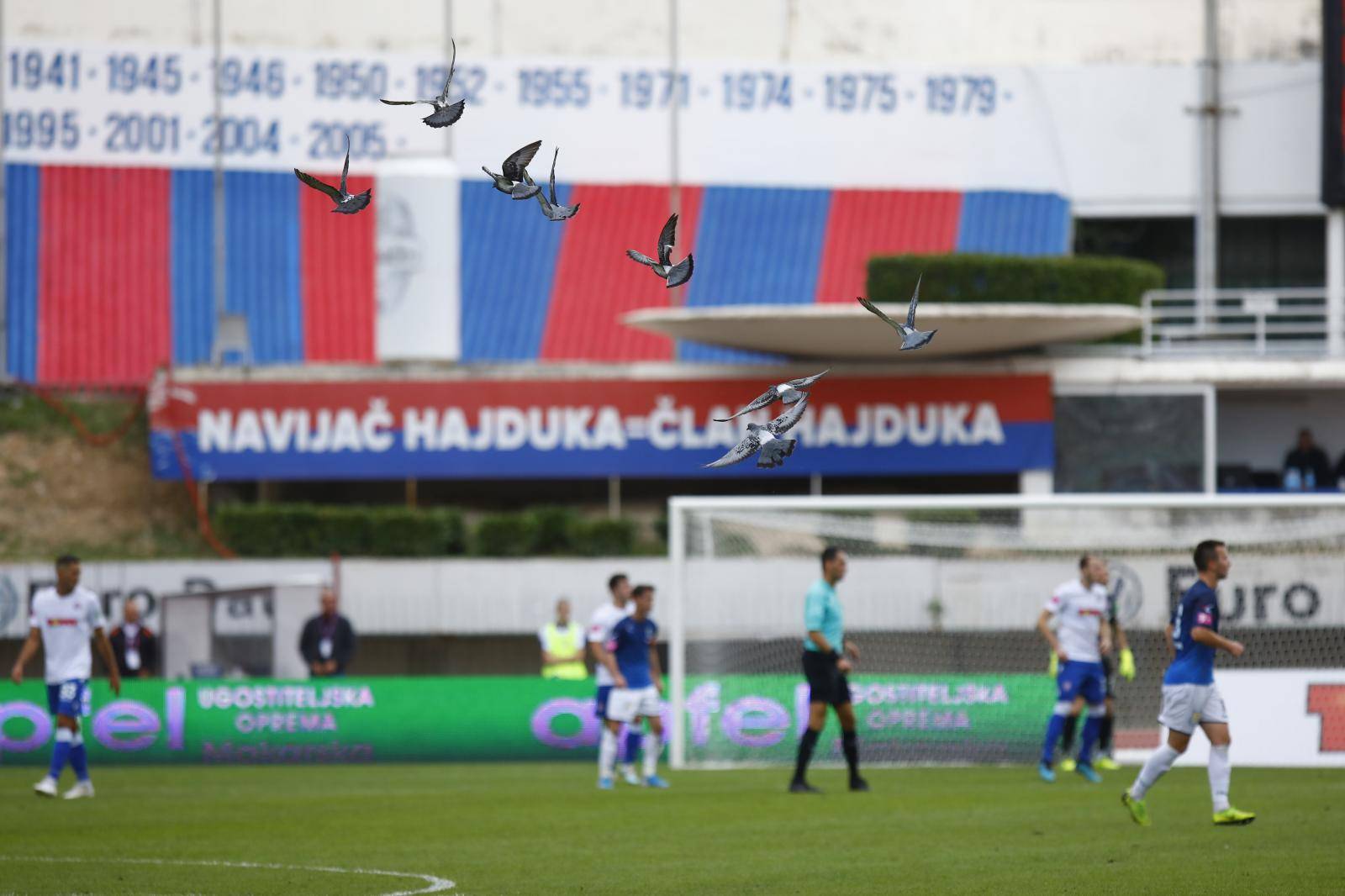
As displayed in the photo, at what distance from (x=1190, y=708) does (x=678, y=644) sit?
8.00 metres

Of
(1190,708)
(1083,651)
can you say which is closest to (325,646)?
(1083,651)

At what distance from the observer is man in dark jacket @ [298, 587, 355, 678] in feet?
67.7

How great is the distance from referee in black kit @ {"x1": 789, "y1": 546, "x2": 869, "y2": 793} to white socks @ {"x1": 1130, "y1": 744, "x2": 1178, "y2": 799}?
3.18 m

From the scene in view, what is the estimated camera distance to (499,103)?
32719 millimetres

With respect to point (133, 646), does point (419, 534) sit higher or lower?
higher

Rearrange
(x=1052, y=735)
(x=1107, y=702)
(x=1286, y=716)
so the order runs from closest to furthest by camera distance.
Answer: (x=1052, y=735), (x=1107, y=702), (x=1286, y=716)

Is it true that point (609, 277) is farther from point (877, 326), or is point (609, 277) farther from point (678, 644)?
point (678, 644)

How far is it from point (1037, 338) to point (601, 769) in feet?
47.2

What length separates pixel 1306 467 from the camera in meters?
29.3

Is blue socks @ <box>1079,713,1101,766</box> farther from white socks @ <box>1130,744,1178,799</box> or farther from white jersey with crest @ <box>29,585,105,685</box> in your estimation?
white jersey with crest @ <box>29,585,105,685</box>

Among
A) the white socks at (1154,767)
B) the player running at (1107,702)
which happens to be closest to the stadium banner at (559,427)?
the player running at (1107,702)

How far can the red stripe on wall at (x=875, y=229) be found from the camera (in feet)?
105

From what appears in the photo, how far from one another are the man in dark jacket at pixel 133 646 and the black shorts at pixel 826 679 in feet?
34.4

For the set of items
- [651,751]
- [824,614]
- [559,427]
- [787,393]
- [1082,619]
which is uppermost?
[559,427]
